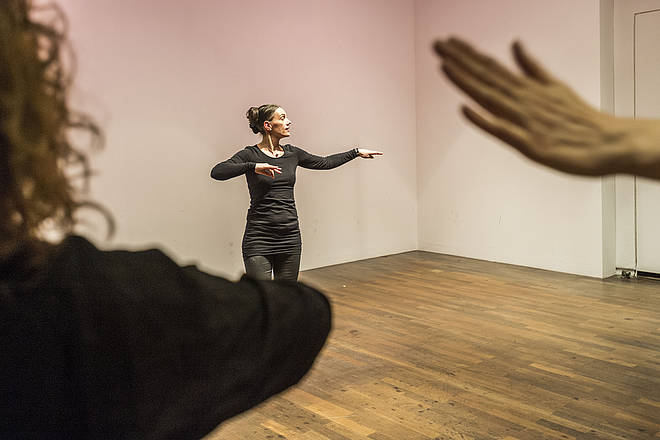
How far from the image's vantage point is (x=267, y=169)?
13.6 feet

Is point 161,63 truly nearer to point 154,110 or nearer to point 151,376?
point 154,110

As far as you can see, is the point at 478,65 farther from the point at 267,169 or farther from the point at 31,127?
the point at 267,169

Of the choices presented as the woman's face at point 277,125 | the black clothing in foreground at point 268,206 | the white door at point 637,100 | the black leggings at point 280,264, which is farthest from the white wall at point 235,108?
the white door at point 637,100

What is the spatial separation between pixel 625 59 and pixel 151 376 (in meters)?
6.23

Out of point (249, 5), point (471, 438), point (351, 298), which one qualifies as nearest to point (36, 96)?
point (471, 438)

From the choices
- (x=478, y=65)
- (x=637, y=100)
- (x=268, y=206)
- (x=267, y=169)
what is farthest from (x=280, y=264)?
(x=637, y=100)

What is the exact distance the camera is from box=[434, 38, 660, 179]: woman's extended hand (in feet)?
2.27

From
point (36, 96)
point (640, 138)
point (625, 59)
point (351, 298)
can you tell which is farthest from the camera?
point (625, 59)

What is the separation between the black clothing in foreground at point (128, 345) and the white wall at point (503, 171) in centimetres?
577

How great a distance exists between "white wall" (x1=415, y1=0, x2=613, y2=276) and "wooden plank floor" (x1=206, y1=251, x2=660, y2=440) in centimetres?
65

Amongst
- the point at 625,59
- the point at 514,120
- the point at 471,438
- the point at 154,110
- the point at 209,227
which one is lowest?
the point at 471,438

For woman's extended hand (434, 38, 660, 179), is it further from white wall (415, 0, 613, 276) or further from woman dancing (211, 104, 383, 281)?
white wall (415, 0, 613, 276)

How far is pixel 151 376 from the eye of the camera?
594 mm

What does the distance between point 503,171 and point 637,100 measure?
1.49 m
